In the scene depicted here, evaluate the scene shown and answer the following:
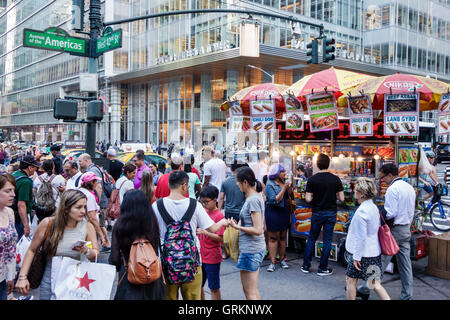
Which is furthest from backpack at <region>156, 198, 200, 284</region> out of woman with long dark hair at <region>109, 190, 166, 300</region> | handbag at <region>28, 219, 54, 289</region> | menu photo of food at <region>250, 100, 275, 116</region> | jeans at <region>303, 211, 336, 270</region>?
menu photo of food at <region>250, 100, 275, 116</region>

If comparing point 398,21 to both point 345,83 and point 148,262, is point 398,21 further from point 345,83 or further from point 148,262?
point 148,262

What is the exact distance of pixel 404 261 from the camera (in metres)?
5.52

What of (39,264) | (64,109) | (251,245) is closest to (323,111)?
(251,245)

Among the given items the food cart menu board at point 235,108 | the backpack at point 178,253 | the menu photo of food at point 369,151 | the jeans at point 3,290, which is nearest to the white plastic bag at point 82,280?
the backpack at point 178,253

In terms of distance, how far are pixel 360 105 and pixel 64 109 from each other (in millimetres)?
6032

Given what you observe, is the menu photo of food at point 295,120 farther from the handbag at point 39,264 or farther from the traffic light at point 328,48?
the handbag at point 39,264

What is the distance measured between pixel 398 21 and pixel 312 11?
434 inches

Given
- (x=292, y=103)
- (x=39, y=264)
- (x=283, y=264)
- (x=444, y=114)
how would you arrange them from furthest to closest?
(x=292, y=103) → (x=444, y=114) → (x=283, y=264) → (x=39, y=264)

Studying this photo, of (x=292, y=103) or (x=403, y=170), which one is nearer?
(x=403, y=170)

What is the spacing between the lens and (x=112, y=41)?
883 centimetres

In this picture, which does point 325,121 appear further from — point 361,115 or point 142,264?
point 142,264

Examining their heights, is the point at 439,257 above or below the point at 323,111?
below

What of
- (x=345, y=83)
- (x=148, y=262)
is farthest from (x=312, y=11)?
(x=148, y=262)

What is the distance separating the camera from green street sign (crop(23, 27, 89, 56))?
9.02m
